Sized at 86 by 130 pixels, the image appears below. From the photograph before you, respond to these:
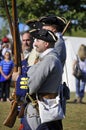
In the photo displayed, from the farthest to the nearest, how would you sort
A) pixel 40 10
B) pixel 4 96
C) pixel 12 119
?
pixel 40 10 < pixel 4 96 < pixel 12 119

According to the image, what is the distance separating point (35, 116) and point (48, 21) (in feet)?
4.43

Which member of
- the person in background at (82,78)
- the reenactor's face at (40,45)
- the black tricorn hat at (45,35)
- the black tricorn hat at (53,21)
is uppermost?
the black tricorn hat at (53,21)

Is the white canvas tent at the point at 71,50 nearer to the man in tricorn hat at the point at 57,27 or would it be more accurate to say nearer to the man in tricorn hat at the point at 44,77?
the man in tricorn hat at the point at 57,27

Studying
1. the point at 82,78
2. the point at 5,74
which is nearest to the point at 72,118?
the point at 5,74

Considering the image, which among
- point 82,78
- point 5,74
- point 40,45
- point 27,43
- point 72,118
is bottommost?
point 82,78

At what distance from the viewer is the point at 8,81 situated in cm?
1532

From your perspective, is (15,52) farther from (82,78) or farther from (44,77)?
(82,78)

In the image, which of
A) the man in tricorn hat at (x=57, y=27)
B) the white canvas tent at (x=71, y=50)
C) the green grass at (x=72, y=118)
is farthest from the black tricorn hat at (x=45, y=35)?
the white canvas tent at (x=71, y=50)

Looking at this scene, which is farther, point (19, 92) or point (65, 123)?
point (65, 123)

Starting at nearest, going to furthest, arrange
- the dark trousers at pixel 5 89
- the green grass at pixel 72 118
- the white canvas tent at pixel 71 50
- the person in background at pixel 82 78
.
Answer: the green grass at pixel 72 118, the dark trousers at pixel 5 89, the person in background at pixel 82 78, the white canvas tent at pixel 71 50

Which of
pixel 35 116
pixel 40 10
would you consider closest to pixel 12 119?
pixel 35 116

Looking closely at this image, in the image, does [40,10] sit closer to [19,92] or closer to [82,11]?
[82,11]

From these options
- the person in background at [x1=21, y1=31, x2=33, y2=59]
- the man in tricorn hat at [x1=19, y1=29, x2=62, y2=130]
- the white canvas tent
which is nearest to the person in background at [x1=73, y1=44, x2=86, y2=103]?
the white canvas tent

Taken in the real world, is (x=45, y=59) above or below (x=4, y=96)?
above
